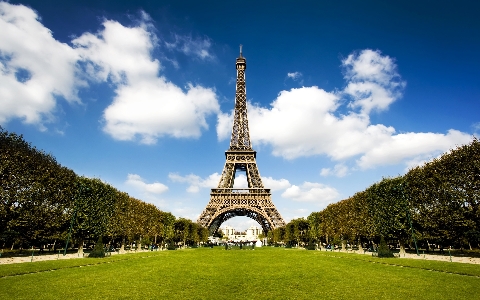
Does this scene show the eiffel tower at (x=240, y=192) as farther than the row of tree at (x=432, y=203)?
Yes

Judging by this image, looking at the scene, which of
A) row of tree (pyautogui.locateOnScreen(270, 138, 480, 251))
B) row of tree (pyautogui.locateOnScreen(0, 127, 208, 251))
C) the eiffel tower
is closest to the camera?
row of tree (pyautogui.locateOnScreen(0, 127, 208, 251))

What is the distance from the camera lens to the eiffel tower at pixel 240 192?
72375 millimetres

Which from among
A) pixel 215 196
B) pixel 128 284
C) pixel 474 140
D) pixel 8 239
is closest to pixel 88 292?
pixel 128 284

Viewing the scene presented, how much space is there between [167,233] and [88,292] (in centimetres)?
5015

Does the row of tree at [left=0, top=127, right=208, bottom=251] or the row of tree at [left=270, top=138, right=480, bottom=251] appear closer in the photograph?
the row of tree at [left=0, top=127, right=208, bottom=251]

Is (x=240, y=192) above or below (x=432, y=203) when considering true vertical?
above

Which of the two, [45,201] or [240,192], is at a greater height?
[240,192]

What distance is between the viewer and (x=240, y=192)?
75.7 meters

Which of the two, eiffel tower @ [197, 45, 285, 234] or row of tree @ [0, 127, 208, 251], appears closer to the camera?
row of tree @ [0, 127, 208, 251]

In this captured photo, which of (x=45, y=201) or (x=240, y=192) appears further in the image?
(x=240, y=192)

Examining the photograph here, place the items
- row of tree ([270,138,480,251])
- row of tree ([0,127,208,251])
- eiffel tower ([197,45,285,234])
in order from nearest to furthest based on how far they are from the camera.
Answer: row of tree ([0,127,208,251]) → row of tree ([270,138,480,251]) → eiffel tower ([197,45,285,234])

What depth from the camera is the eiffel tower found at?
72375 millimetres

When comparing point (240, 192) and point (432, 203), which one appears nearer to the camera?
point (432, 203)

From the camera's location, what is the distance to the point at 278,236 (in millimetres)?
77000
